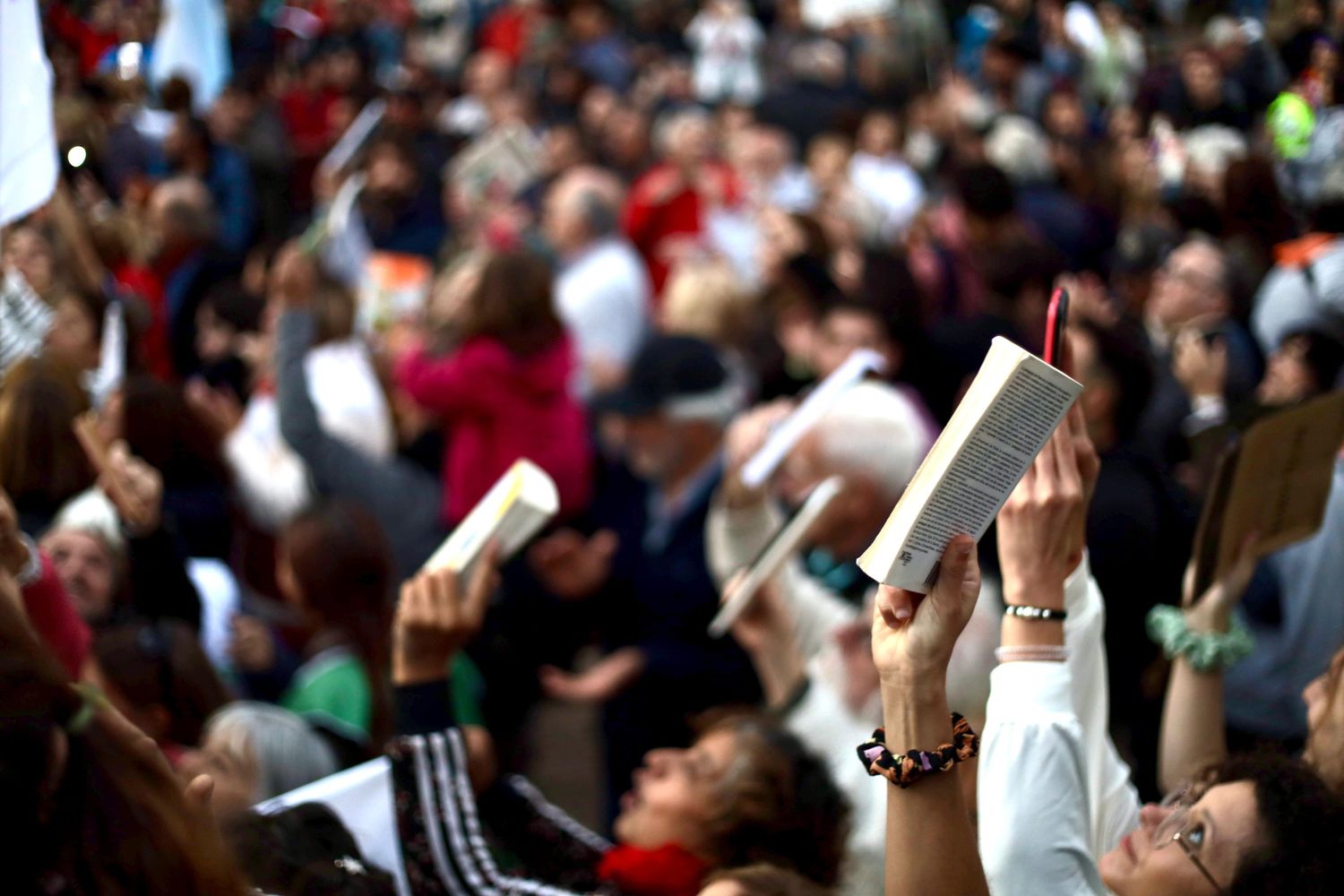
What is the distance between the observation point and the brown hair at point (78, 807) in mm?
1119

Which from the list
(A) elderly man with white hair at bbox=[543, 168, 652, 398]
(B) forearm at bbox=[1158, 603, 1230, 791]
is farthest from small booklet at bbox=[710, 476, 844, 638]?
(A) elderly man with white hair at bbox=[543, 168, 652, 398]

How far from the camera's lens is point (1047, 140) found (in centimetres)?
734

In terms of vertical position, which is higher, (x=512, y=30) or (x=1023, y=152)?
(x=512, y=30)

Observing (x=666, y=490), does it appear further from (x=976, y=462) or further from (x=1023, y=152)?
(x=1023, y=152)

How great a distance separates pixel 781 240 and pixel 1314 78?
2.01 meters

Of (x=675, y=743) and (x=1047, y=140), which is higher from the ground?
(x=1047, y=140)

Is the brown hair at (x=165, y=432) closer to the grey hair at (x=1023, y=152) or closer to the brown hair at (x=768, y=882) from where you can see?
the brown hair at (x=768, y=882)

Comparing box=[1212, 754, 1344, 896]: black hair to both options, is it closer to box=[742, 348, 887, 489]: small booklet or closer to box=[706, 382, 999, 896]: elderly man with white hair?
box=[706, 382, 999, 896]: elderly man with white hair

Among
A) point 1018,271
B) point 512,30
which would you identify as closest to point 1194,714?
point 1018,271

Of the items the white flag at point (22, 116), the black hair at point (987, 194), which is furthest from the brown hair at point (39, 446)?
the black hair at point (987, 194)

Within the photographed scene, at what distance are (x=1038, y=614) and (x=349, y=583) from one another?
5.87 ft

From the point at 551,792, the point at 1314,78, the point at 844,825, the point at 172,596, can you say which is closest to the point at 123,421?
the point at 172,596

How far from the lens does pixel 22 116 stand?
7.34 feet

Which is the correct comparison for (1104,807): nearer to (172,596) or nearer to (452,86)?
(172,596)
